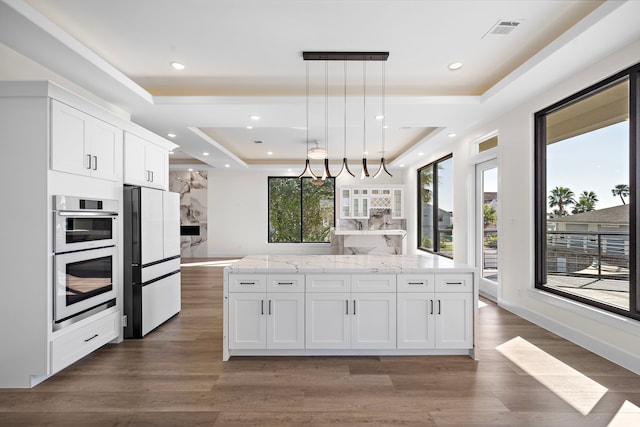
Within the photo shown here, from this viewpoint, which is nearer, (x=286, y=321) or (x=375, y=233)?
(x=286, y=321)

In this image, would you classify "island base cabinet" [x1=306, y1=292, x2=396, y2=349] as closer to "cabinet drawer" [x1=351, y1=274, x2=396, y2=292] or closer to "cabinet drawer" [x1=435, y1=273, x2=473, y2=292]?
"cabinet drawer" [x1=351, y1=274, x2=396, y2=292]

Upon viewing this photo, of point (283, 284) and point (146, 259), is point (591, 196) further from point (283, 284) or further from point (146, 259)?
point (146, 259)

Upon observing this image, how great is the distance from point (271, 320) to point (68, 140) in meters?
2.17

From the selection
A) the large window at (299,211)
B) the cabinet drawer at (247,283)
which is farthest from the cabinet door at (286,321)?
the large window at (299,211)

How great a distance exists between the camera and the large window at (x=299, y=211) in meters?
9.90

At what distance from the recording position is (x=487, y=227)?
5.29 metres

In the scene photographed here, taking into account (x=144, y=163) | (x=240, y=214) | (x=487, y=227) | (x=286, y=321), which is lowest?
(x=286, y=321)

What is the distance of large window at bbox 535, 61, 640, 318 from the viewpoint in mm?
2844

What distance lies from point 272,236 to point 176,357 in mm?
6890

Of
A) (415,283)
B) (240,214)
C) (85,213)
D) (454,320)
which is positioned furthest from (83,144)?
(240,214)

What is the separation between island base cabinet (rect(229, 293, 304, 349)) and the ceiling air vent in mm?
2738

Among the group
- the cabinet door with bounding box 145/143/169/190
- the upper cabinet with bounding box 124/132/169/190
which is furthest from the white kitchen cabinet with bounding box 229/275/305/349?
the cabinet door with bounding box 145/143/169/190

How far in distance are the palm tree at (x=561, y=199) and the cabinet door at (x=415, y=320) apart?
1932 millimetres

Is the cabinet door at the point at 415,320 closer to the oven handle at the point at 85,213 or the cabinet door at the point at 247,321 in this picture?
the cabinet door at the point at 247,321
